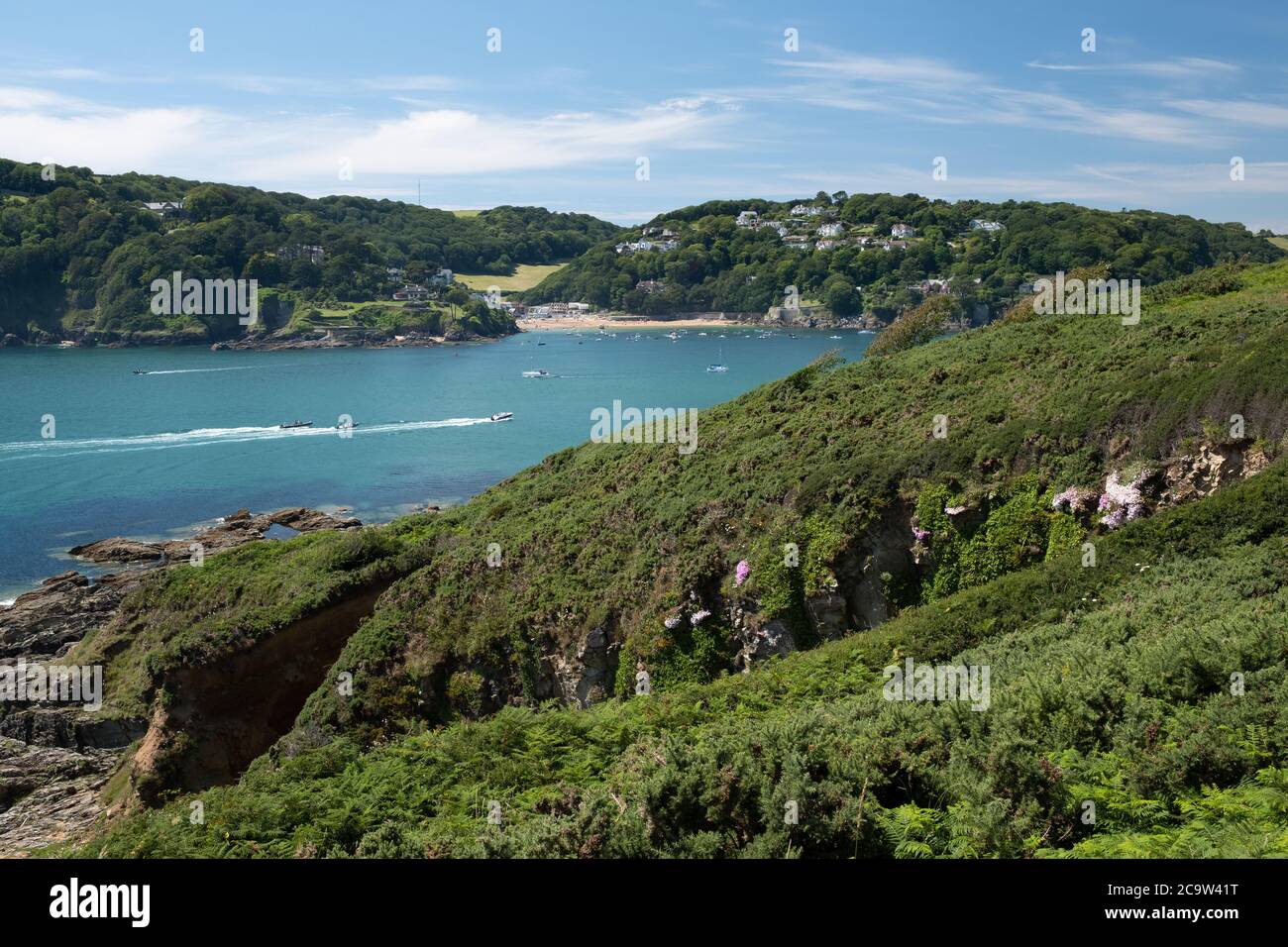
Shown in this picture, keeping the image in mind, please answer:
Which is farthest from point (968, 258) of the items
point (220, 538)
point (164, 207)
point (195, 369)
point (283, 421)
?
point (220, 538)

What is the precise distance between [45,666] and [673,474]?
19772 mm

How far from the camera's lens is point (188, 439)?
76.5 metres

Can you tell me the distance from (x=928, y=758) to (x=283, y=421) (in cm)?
8430

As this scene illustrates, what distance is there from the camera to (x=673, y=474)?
26.5 meters

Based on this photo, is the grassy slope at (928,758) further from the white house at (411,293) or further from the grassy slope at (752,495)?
the white house at (411,293)

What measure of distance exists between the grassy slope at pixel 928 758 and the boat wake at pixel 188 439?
66.0m

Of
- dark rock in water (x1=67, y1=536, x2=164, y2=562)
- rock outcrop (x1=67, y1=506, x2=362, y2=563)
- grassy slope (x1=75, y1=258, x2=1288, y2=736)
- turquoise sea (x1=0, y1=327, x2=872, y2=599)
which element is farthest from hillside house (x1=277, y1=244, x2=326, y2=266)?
grassy slope (x1=75, y1=258, x2=1288, y2=736)

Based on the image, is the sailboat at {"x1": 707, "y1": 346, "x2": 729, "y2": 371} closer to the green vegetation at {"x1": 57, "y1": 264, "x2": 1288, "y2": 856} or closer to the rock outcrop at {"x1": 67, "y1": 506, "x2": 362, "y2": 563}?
the rock outcrop at {"x1": 67, "y1": 506, "x2": 362, "y2": 563}

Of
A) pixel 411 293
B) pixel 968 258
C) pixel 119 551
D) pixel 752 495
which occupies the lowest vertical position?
pixel 119 551

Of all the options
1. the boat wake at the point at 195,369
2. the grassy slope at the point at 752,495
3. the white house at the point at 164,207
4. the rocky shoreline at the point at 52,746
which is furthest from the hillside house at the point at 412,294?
the grassy slope at the point at 752,495

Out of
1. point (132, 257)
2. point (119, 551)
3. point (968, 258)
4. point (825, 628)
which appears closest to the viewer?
point (825, 628)

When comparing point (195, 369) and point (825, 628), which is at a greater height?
point (195, 369)

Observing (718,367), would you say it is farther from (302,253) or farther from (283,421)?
(302,253)
